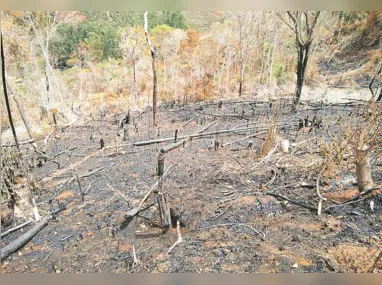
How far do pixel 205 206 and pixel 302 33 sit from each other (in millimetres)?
1404

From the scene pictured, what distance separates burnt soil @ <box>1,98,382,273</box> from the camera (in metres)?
1.94

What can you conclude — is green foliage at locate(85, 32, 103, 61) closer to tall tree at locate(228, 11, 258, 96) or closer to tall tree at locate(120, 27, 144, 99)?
tall tree at locate(120, 27, 144, 99)

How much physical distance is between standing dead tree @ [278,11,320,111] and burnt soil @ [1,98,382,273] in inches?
10.8

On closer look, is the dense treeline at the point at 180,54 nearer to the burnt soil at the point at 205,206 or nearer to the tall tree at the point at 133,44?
the tall tree at the point at 133,44

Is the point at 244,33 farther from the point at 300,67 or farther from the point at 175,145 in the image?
the point at 175,145

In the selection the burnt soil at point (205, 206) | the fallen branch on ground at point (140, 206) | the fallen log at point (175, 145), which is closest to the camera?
the burnt soil at point (205, 206)

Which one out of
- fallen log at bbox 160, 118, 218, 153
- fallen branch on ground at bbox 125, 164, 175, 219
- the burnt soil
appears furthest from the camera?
fallen log at bbox 160, 118, 218, 153

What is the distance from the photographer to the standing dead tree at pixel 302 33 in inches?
80.1

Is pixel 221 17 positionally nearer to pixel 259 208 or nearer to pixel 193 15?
pixel 193 15

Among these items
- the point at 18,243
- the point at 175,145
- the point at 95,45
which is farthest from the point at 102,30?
the point at 18,243

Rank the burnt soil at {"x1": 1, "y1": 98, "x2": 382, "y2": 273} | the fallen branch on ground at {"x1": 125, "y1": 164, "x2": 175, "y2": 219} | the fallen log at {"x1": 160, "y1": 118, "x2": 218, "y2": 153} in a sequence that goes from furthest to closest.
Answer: the fallen log at {"x1": 160, "y1": 118, "x2": 218, "y2": 153} → the fallen branch on ground at {"x1": 125, "y1": 164, "x2": 175, "y2": 219} → the burnt soil at {"x1": 1, "y1": 98, "x2": 382, "y2": 273}

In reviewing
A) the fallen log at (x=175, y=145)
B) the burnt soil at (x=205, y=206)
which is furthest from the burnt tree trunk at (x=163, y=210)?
the fallen log at (x=175, y=145)

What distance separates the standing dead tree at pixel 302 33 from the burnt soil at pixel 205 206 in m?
0.27

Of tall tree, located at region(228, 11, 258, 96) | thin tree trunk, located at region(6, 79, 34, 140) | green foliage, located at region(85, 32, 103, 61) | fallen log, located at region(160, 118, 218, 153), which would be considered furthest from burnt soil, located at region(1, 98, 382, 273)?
green foliage, located at region(85, 32, 103, 61)
